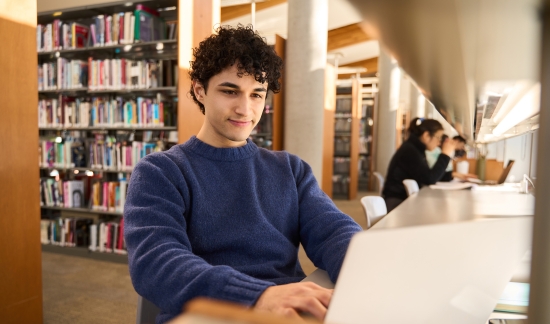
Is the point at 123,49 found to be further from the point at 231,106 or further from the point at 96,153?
the point at 231,106

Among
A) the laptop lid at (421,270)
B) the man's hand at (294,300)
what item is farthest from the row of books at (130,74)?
the laptop lid at (421,270)

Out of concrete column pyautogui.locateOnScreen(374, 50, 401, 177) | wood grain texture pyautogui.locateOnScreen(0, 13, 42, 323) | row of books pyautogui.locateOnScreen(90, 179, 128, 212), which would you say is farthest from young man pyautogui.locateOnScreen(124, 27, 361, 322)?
concrete column pyautogui.locateOnScreen(374, 50, 401, 177)

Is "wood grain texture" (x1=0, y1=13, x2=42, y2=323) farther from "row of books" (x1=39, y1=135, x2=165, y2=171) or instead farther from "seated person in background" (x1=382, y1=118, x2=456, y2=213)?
"seated person in background" (x1=382, y1=118, x2=456, y2=213)

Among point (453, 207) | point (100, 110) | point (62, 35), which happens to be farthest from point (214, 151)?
point (62, 35)

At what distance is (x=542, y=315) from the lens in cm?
36

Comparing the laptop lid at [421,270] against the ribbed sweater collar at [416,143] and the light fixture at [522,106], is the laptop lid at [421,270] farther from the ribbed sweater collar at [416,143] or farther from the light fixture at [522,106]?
the ribbed sweater collar at [416,143]

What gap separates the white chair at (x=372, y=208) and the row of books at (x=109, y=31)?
2.49 meters

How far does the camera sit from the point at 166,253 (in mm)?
904

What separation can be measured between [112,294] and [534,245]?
3172 mm

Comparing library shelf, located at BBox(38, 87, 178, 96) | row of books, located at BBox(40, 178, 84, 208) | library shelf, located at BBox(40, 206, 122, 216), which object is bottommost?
library shelf, located at BBox(40, 206, 122, 216)

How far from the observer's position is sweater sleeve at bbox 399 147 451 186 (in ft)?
12.4

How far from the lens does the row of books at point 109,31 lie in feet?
12.5

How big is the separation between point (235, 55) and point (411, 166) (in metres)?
2.97

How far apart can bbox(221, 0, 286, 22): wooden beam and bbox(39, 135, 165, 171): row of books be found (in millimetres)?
4905
